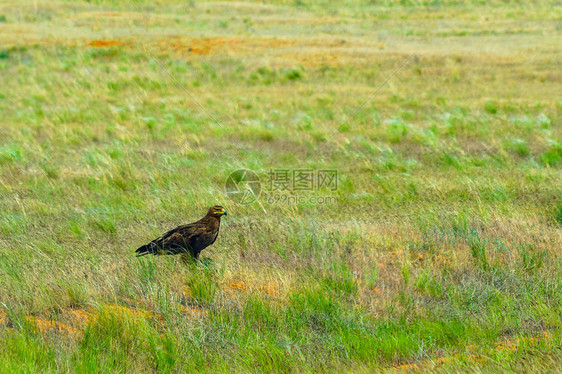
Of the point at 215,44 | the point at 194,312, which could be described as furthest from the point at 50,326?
the point at 215,44

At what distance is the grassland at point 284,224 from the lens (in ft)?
13.0

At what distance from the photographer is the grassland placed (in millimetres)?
3955

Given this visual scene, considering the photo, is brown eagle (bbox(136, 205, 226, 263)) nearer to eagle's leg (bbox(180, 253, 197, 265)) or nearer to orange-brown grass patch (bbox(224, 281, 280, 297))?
eagle's leg (bbox(180, 253, 197, 265))

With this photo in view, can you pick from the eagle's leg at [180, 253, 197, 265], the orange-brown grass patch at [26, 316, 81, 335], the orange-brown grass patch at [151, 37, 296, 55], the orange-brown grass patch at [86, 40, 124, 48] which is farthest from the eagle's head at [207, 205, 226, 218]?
the orange-brown grass patch at [86, 40, 124, 48]

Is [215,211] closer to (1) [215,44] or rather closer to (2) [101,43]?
(1) [215,44]

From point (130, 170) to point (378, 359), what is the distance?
6352 mm

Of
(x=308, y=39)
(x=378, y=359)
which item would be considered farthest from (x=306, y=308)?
(x=308, y=39)

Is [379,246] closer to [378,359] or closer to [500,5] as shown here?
[378,359]

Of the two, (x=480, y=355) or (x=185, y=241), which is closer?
(x=480, y=355)

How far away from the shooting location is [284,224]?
6.55 metres

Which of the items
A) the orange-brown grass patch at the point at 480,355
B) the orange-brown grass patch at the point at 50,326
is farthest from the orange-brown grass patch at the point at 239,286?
the orange-brown grass patch at the point at 480,355

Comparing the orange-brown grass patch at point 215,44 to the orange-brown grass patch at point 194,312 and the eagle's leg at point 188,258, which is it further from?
the orange-brown grass patch at point 194,312

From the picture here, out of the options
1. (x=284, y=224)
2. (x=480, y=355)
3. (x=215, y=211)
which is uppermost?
(x=215, y=211)

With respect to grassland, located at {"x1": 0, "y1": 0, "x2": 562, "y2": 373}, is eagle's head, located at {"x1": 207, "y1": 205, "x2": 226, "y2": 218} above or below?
above
